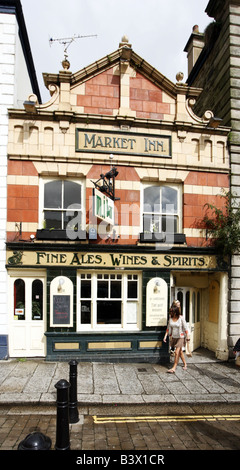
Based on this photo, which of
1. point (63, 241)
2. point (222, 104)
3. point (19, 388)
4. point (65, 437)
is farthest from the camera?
point (222, 104)

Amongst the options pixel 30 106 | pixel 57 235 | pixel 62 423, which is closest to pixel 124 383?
pixel 62 423

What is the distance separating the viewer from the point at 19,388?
6676 millimetres

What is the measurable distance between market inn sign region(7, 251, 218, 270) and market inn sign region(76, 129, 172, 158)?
3.21 m

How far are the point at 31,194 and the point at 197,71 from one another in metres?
9.59

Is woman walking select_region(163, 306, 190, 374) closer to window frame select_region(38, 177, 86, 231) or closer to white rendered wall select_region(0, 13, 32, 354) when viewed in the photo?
window frame select_region(38, 177, 86, 231)

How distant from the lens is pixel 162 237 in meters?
9.02

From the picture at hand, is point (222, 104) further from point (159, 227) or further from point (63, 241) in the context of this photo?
point (63, 241)

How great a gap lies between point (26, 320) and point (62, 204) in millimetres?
3633

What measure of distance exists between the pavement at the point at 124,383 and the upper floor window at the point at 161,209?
416 centimetres

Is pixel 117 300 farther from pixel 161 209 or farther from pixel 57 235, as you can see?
pixel 161 209

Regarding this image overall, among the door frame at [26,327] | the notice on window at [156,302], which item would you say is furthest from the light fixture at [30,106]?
the notice on window at [156,302]

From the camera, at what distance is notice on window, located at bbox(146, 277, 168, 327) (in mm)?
8844

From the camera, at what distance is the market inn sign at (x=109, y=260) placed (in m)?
8.55
